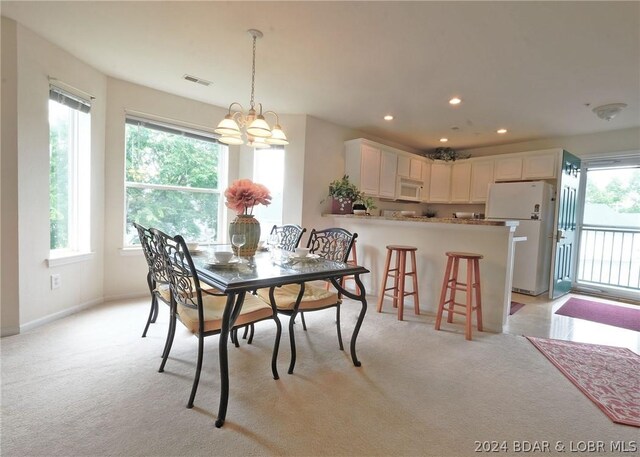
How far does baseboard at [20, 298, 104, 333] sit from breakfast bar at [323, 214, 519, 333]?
2.96 m

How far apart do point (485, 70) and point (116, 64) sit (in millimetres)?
3484

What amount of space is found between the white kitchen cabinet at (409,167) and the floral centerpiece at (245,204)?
3.45 m

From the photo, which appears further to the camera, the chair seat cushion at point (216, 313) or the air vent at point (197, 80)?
the air vent at point (197, 80)

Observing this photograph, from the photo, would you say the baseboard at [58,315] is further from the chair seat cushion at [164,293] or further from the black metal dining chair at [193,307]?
the black metal dining chair at [193,307]

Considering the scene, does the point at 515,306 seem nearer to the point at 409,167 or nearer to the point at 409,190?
the point at 409,190

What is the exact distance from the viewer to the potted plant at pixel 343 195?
4.34 metres

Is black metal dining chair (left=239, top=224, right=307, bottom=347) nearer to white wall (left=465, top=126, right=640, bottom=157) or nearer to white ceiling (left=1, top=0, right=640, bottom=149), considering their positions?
white ceiling (left=1, top=0, right=640, bottom=149)

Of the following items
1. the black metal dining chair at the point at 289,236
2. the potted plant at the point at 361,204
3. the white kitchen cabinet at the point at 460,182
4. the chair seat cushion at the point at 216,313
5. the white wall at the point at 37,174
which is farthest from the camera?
the white kitchen cabinet at the point at 460,182

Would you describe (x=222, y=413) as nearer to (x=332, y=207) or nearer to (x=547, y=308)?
(x=332, y=207)

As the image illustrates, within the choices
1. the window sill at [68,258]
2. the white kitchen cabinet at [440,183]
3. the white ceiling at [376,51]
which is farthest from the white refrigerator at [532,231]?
the window sill at [68,258]

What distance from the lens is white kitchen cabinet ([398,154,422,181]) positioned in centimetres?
514

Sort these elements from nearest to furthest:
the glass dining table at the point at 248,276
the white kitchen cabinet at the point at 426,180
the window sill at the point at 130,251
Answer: the glass dining table at the point at 248,276 < the window sill at the point at 130,251 < the white kitchen cabinet at the point at 426,180

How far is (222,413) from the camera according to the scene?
5.10 feet

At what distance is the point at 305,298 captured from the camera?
7.30 feet
